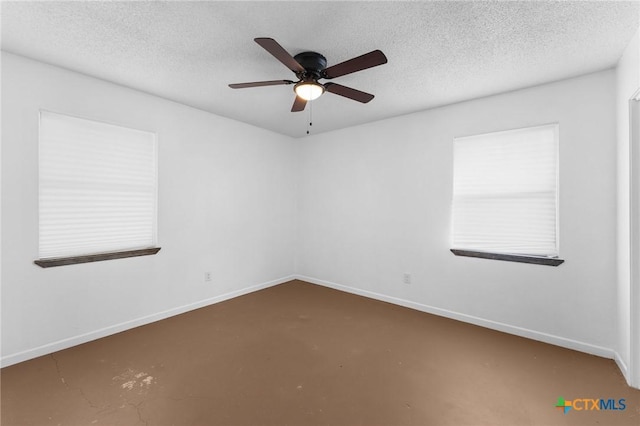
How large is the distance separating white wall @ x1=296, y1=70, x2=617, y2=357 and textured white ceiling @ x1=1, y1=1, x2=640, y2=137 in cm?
37

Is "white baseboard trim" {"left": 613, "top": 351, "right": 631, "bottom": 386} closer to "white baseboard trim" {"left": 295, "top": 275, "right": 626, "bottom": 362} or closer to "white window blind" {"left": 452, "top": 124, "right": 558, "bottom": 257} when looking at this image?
"white baseboard trim" {"left": 295, "top": 275, "right": 626, "bottom": 362}

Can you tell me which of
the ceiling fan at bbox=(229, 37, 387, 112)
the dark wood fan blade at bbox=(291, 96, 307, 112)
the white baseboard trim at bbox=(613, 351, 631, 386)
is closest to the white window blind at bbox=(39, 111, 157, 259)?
the ceiling fan at bbox=(229, 37, 387, 112)

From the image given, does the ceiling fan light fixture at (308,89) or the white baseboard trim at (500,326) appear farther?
the white baseboard trim at (500,326)

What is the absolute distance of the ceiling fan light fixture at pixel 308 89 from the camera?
2203 mm

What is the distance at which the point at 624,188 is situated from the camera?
2.26 metres

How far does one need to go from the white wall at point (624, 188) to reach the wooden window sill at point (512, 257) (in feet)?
1.49

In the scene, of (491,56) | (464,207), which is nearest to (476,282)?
(464,207)

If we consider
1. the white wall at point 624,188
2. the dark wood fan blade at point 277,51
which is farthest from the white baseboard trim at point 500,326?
the dark wood fan blade at point 277,51

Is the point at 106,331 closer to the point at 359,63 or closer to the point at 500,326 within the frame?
the point at 359,63

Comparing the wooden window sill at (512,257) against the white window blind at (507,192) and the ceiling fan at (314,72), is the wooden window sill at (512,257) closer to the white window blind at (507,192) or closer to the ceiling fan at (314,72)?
the white window blind at (507,192)

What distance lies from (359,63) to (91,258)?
118 inches

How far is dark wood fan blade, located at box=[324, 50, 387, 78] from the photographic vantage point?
1.77 metres

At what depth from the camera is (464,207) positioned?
11.0 ft

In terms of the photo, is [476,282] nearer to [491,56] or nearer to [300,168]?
[491,56]
